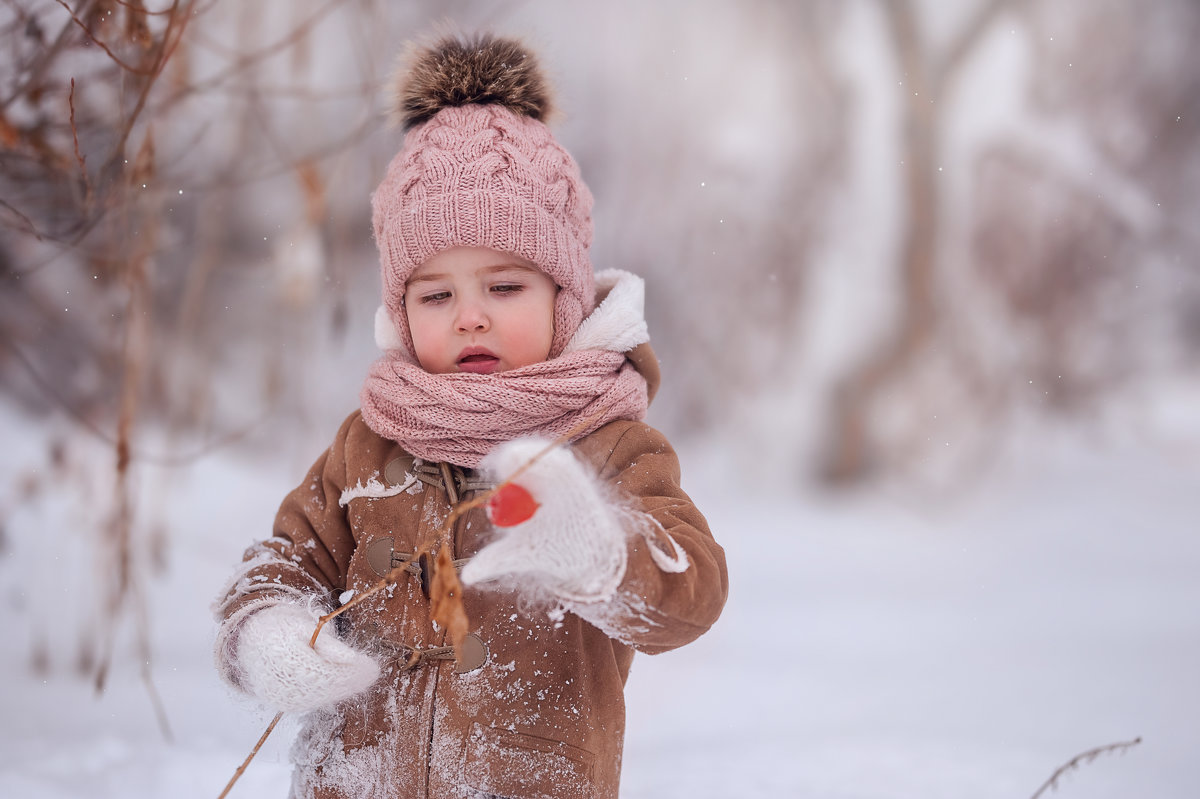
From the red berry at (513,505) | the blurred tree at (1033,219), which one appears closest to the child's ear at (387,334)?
the red berry at (513,505)

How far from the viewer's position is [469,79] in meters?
1.30

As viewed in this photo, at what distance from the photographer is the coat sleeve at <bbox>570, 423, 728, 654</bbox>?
0.89m

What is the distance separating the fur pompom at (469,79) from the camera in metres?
1.31

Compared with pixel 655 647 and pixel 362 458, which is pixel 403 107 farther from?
pixel 655 647

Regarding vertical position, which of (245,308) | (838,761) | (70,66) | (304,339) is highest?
(245,308)

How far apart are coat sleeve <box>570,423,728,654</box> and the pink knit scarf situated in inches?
2.7

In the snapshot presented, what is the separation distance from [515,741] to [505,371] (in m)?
0.42

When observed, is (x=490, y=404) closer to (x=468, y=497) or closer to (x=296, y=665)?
(x=468, y=497)

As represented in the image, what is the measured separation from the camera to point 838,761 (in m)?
1.99

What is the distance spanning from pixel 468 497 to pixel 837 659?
1887mm

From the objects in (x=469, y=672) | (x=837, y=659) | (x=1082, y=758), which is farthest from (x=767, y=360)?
(x=469, y=672)

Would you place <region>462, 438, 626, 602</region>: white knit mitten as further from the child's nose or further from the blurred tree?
the blurred tree

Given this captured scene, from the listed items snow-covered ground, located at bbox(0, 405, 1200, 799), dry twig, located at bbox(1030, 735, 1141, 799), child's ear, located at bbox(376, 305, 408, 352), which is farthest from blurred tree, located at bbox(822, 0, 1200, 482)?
child's ear, located at bbox(376, 305, 408, 352)

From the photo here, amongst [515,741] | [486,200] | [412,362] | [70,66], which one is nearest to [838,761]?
[515,741]
